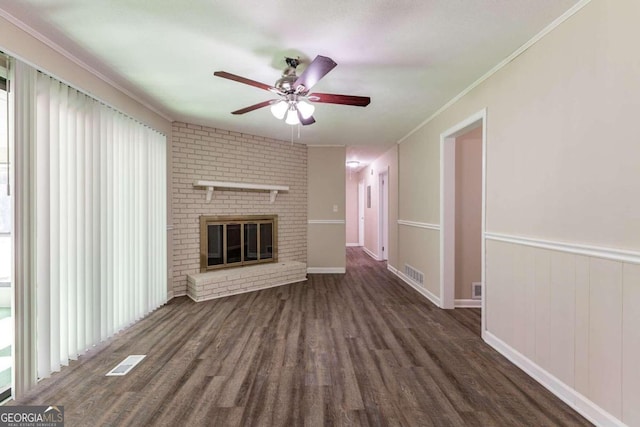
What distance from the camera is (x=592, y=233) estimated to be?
1.58m

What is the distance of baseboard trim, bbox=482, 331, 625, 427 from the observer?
1509 mm

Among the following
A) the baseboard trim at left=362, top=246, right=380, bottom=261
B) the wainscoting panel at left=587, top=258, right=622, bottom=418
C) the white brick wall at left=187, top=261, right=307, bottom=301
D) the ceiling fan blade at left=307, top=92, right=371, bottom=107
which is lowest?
the baseboard trim at left=362, top=246, right=380, bottom=261

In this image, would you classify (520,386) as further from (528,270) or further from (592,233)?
(592,233)

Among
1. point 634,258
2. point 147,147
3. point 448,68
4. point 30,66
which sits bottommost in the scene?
point 634,258

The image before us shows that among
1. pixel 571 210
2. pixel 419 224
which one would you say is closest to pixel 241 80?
pixel 571 210

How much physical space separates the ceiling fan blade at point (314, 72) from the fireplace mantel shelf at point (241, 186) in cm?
234

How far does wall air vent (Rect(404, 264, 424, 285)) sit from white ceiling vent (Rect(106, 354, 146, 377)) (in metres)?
3.42

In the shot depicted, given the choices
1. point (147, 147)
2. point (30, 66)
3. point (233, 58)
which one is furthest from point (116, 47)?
point (147, 147)

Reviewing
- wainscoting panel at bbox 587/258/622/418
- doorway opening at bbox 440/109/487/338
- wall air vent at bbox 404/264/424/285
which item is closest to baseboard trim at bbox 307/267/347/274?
wall air vent at bbox 404/264/424/285

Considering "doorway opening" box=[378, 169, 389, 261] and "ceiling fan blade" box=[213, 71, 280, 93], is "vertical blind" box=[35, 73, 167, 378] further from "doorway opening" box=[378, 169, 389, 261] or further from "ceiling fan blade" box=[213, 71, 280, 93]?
"doorway opening" box=[378, 169, 389, 261]

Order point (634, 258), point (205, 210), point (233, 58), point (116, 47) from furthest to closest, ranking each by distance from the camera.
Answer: point (205, 210) → point (233, 58) → point (116, 47) → point (634, 258)

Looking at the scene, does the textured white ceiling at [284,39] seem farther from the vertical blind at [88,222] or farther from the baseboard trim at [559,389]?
the baseboard trim at [559,389]

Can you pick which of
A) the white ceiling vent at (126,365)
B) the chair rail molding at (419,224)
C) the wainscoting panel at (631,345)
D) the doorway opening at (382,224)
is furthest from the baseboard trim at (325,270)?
the wainscoting panel at (631,345)

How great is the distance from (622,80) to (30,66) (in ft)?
11.6
